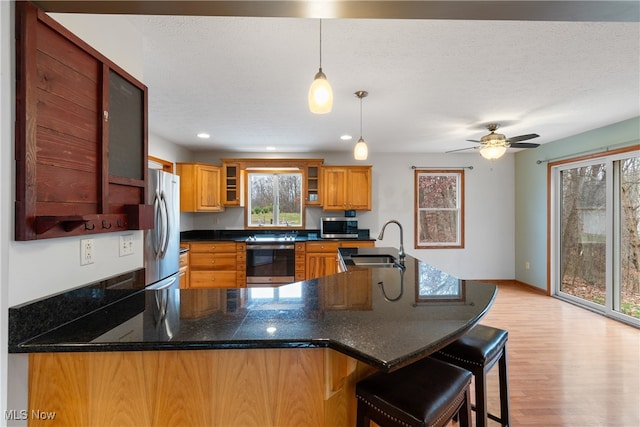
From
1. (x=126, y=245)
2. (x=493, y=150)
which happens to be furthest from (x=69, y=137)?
(x=493, y=150)

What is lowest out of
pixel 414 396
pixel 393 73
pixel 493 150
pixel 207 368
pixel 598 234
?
pixel 414 396

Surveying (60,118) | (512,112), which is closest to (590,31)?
(512,112)

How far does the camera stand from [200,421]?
104cm

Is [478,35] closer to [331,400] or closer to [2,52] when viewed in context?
[331,400]

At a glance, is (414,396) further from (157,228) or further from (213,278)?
(213,278)

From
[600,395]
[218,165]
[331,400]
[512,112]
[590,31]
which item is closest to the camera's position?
[331,400]

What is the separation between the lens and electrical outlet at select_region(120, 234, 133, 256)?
1.57 m

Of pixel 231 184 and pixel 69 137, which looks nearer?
pixel 69 137

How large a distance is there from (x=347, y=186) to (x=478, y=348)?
359 cm

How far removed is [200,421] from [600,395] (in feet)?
9.11

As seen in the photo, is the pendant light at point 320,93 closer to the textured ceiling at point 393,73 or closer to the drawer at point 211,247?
the textured ceiling at point 393,73

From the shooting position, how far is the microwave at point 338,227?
191 inches

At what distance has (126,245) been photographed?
1.61 meters

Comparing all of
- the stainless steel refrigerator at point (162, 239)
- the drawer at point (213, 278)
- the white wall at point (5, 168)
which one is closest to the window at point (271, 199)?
the drawer at point (213, 278)
